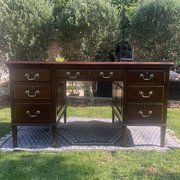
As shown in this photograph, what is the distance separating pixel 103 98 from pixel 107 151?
3109mm

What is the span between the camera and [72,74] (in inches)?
131

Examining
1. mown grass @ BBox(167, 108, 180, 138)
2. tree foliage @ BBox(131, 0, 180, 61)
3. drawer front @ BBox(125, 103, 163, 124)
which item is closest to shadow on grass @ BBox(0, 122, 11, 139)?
drawer front @ BBox(125, 103, 163, 124)

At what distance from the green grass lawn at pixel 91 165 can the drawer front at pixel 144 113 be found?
0.38 m

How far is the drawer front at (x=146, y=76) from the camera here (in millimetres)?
3348

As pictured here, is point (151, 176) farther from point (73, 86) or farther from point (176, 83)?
point (73, 86)

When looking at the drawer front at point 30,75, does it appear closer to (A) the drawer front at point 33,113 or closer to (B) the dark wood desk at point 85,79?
(B) the dark wood desk at point 85,79

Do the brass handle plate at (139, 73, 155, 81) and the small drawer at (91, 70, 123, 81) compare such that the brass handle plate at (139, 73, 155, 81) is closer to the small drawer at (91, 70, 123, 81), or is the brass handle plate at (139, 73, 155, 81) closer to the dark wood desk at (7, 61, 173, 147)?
the dark wood desk at (7, 61, 173, 147)

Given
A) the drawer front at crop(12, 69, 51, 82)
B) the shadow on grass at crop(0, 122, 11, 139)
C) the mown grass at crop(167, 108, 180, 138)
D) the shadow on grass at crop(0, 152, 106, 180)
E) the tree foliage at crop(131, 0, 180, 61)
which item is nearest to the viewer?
the shadow on grass at crop(0, 152, 106, 180)

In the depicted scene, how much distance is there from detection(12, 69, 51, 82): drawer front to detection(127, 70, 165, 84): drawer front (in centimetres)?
97

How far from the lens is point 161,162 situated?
305cm

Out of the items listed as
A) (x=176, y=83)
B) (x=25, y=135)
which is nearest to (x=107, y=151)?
(x=25, y=135)

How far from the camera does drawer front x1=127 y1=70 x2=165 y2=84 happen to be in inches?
132

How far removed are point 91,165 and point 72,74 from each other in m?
1.06

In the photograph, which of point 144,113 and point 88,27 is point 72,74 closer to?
point 144,113
